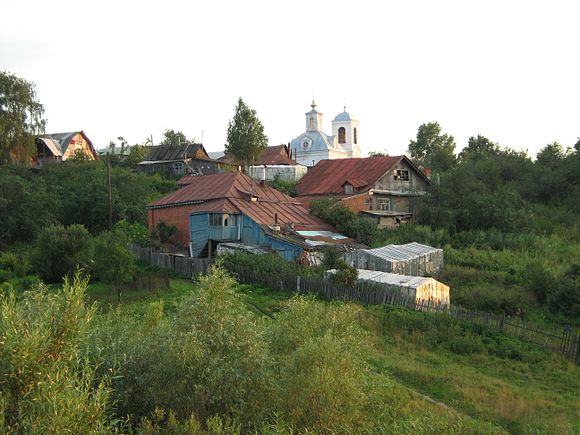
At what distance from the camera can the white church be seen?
67.2 metres

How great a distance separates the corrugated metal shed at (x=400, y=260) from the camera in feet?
90.1

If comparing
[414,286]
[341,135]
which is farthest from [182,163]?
[414,286]

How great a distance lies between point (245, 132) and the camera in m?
49.3

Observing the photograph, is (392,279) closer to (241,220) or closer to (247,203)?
(241,220)

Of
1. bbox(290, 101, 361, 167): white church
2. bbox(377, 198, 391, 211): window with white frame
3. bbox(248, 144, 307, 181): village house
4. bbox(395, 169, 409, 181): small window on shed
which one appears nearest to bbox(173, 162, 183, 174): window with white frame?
bbox(248, 144, 307, 181): village house

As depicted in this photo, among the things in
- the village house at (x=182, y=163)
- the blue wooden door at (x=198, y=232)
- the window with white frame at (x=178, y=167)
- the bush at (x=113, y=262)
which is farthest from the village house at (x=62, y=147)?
the bush at (x=113, y=262)

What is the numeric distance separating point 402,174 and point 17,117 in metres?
30.0

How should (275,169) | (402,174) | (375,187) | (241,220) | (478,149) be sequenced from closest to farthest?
(241,220)
(375,187)
(402,174)
(275,169)
(478,149)

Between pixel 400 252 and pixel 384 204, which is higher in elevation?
pixel 384 204

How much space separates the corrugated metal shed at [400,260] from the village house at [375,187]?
9.29 meters

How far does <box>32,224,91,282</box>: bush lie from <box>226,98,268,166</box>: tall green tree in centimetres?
2322

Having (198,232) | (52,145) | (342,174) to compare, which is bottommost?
(198,232)

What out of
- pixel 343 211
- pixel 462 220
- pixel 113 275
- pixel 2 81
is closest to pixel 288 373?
pixel 113 275

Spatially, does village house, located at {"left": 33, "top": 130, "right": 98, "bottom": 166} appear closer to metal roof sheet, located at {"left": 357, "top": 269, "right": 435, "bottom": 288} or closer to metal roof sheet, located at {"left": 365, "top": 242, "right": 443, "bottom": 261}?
metal roof sheet, located at {"left": 365, "top": 242, "right": 443, "bottom": 261}
